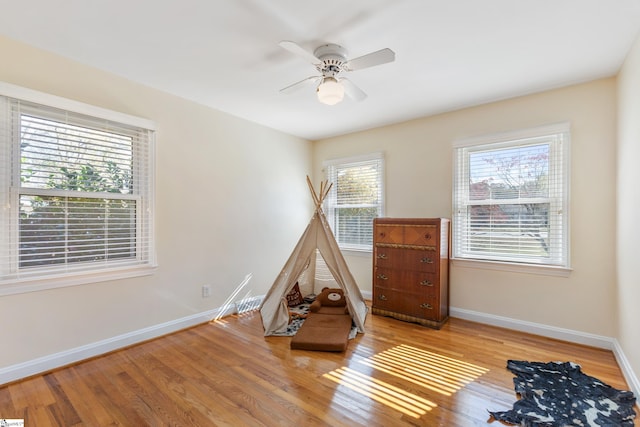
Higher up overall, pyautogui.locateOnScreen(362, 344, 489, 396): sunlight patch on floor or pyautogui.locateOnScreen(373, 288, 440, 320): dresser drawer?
pyautogui.locateOnScreen(373, 288, 440, 320): dresser drawer

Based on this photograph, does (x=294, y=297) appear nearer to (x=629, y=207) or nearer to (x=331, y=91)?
(x=331, y=91)

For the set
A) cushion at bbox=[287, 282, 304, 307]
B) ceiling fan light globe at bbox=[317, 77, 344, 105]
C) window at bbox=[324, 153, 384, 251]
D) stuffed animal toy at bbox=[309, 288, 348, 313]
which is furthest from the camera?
window at bbox=[324, 153, 384, 251]

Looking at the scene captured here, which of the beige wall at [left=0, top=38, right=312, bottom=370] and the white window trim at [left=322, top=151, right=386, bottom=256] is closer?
the beige wall at [left=0, top=38, right=312, bottom=370]

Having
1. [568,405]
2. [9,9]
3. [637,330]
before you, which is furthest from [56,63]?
[637,330]

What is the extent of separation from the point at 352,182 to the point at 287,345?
2560 millimetres

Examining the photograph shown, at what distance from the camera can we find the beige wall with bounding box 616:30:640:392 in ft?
6.87

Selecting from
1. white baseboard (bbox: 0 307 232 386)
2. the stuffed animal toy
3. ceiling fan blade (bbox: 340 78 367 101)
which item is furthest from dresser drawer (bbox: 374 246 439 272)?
white baseboard (bbox: 0 307 232 386)

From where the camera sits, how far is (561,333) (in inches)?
116

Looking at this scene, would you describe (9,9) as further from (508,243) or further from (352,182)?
(508,243)

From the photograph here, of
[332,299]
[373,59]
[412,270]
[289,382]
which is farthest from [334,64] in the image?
[332,299]

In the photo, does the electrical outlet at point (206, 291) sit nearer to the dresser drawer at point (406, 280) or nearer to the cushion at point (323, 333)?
the cushion at point (323, 333)

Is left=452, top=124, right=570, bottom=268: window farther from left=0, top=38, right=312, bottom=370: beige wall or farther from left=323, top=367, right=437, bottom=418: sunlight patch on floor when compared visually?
left=0, top=38, right=312, bottom=370: beige wall

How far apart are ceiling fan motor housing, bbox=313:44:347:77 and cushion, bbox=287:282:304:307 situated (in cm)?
268

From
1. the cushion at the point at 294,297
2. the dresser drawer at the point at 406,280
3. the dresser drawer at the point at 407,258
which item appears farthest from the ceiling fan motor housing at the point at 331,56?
the cushion at the point at 294,297
